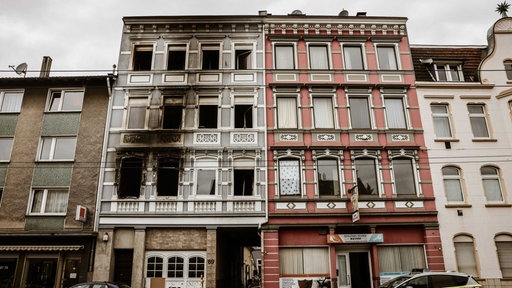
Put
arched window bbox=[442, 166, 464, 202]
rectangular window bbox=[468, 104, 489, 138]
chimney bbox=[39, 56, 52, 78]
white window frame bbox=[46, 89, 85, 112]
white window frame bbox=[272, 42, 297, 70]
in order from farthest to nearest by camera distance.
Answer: chimney bbox=[39, 56, 52, 78] < white window frame bbox=[272, 42, 297, 70] < white window frame bbox=[46, 89, 85, 112] < rectangular window bbox=[468, 104, 489, 138] < arched window bbox=[442, 166, 464, 202]

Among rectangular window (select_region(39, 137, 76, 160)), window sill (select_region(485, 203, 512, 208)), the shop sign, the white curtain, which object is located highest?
rectangular window (select_region(39, 137, 76, 160))

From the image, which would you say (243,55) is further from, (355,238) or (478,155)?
(478,155)

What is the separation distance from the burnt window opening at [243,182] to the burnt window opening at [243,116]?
2583 mm

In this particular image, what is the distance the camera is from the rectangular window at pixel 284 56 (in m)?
21.5

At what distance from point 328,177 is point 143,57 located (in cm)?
1277

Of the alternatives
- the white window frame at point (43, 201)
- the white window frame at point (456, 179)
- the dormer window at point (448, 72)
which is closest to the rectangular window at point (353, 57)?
the dormer window at point (448, 72)

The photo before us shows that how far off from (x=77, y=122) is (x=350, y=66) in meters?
15.7

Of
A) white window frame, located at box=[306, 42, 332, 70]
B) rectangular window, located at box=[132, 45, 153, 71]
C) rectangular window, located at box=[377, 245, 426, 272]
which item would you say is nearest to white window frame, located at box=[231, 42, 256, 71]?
white window frame, located at box=[306, 42, 332, 70]

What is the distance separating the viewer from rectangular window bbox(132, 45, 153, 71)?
21594 millimetres

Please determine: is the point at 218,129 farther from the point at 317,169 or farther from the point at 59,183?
the point at 59,183

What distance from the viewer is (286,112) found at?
806 inches

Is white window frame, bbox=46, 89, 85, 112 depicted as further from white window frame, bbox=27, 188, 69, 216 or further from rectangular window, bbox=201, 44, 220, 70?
rectangular window, bbox=201, 44, 220, 70

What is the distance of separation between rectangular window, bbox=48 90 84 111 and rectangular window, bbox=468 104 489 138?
21812mm

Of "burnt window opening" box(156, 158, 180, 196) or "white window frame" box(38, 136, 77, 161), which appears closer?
"burnt window opening" box(156, 158, 180, 196)
